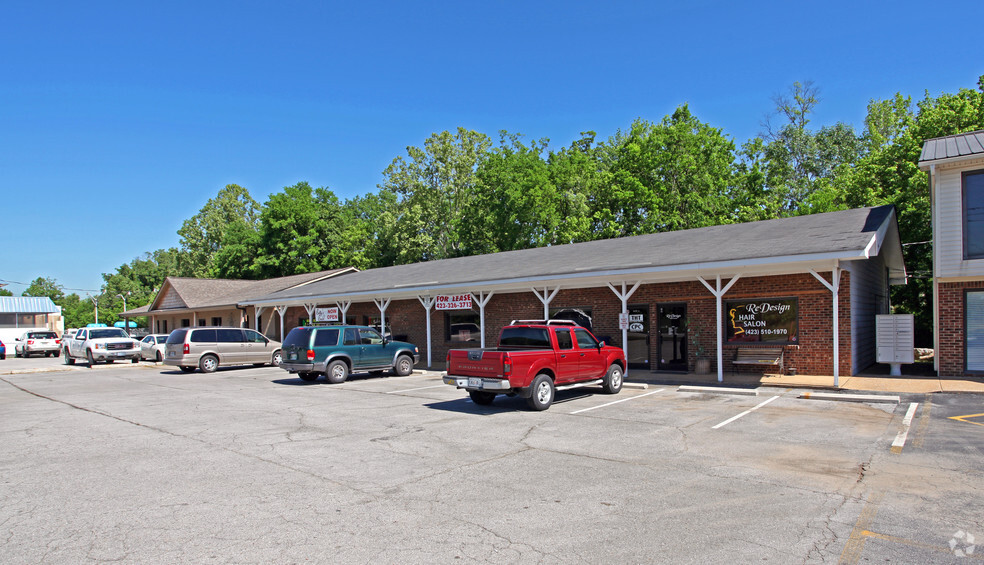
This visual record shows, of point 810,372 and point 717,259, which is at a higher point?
point 717,259

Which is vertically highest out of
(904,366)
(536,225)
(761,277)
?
(536,225)

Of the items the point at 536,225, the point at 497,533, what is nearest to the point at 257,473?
the point at 497,533

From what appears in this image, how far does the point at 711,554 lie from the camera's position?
445 centimetres

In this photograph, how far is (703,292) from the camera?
55.5 ft

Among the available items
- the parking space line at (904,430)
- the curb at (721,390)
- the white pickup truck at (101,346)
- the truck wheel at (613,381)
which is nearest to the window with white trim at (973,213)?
the parking space line at (904,430)

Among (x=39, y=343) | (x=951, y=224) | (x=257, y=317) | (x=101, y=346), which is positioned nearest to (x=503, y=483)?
(x=951, y=224)

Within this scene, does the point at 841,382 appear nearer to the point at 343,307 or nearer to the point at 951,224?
the point at 951,224

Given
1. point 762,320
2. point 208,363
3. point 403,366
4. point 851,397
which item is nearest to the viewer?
point 851,397

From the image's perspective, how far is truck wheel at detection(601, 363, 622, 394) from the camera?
13.4m

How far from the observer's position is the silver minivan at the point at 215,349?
2203 centimetres

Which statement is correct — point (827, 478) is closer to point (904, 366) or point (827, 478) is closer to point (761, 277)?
point (761, 277)

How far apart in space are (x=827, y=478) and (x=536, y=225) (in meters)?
37.6

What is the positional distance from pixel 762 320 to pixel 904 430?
7119 mm

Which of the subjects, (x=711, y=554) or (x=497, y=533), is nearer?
(x=711, y=554)
